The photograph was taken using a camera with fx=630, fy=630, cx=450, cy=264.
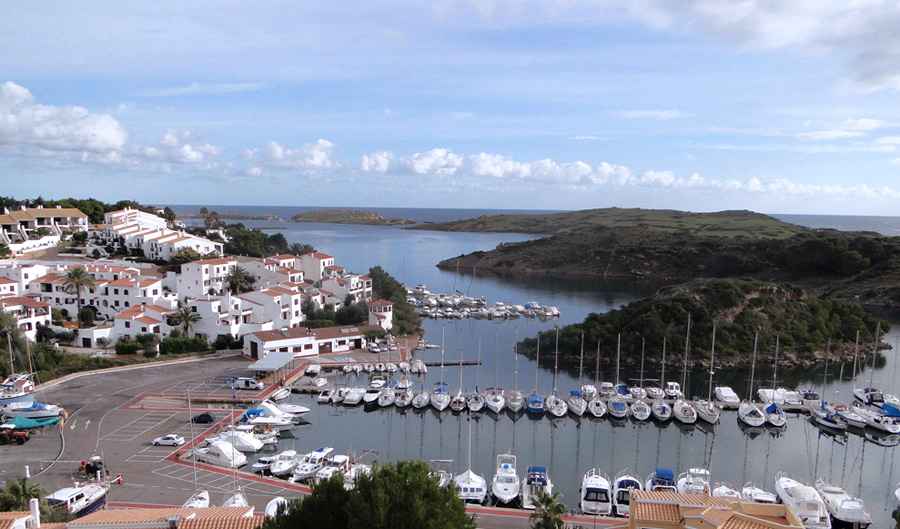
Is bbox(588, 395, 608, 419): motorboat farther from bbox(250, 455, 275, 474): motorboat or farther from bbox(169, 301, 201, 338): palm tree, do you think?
bbox(169, 301, 201, 338): palm tree

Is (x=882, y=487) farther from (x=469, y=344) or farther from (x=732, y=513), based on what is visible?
(x=469, y=344)

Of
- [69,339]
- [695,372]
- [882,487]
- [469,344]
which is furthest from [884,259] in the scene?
[69,339]

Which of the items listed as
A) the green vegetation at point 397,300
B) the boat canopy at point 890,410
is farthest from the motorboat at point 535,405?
the boat canopy at point 890,410

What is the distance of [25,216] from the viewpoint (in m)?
67.1

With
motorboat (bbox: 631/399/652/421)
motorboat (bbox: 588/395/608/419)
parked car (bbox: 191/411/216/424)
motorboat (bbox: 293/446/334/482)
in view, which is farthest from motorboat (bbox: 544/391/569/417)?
parked car (bbox: 191/411/216/424)

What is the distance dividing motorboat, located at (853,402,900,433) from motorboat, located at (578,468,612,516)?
19.3 metres

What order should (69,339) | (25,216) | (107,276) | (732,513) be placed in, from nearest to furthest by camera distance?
1. (732,513)
2. (69,339)
3. (107,276)
4. (25,216)

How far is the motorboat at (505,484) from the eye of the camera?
80.6 ft

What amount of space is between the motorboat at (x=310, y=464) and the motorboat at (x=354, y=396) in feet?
29.6

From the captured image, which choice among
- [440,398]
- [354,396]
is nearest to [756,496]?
[440,398]

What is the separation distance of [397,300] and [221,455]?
3586cm

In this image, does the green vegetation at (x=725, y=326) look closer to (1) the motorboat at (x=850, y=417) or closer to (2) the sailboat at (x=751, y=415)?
(2) the sailboat at (x=751, y=415)

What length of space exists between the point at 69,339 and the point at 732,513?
143 feet

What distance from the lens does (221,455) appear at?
2689cm
